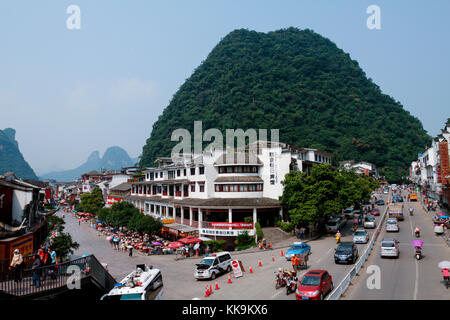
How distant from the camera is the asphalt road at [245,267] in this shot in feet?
64.2

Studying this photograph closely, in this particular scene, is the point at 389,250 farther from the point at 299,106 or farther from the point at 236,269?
the point at 299,106

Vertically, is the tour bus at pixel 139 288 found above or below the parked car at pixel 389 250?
above

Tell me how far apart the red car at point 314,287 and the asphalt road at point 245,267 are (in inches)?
63.0

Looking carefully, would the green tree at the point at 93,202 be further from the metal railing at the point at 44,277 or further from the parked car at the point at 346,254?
the parked car at the point at 346,254

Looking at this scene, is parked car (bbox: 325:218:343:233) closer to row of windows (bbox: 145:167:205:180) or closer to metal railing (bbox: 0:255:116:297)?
row of windows (bbox: 145:167:205:180)

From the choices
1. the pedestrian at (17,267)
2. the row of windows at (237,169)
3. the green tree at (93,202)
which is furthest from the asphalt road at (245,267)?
the green tree at (93,202)

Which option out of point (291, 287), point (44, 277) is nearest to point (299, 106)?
point (291, 287)

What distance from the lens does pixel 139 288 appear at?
50.1 ft

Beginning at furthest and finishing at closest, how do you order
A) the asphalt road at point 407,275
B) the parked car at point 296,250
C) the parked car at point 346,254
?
the parked car at point 296,250 < the parked car at point 346,254 < the asphalt road at point 407,275

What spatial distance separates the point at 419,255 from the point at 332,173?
1501cm

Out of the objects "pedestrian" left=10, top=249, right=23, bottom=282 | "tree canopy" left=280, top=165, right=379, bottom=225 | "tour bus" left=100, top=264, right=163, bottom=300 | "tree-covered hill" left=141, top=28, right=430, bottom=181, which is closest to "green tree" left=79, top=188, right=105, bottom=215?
"tree-covered hill" left=141, top=28, right=430, bottom=181
